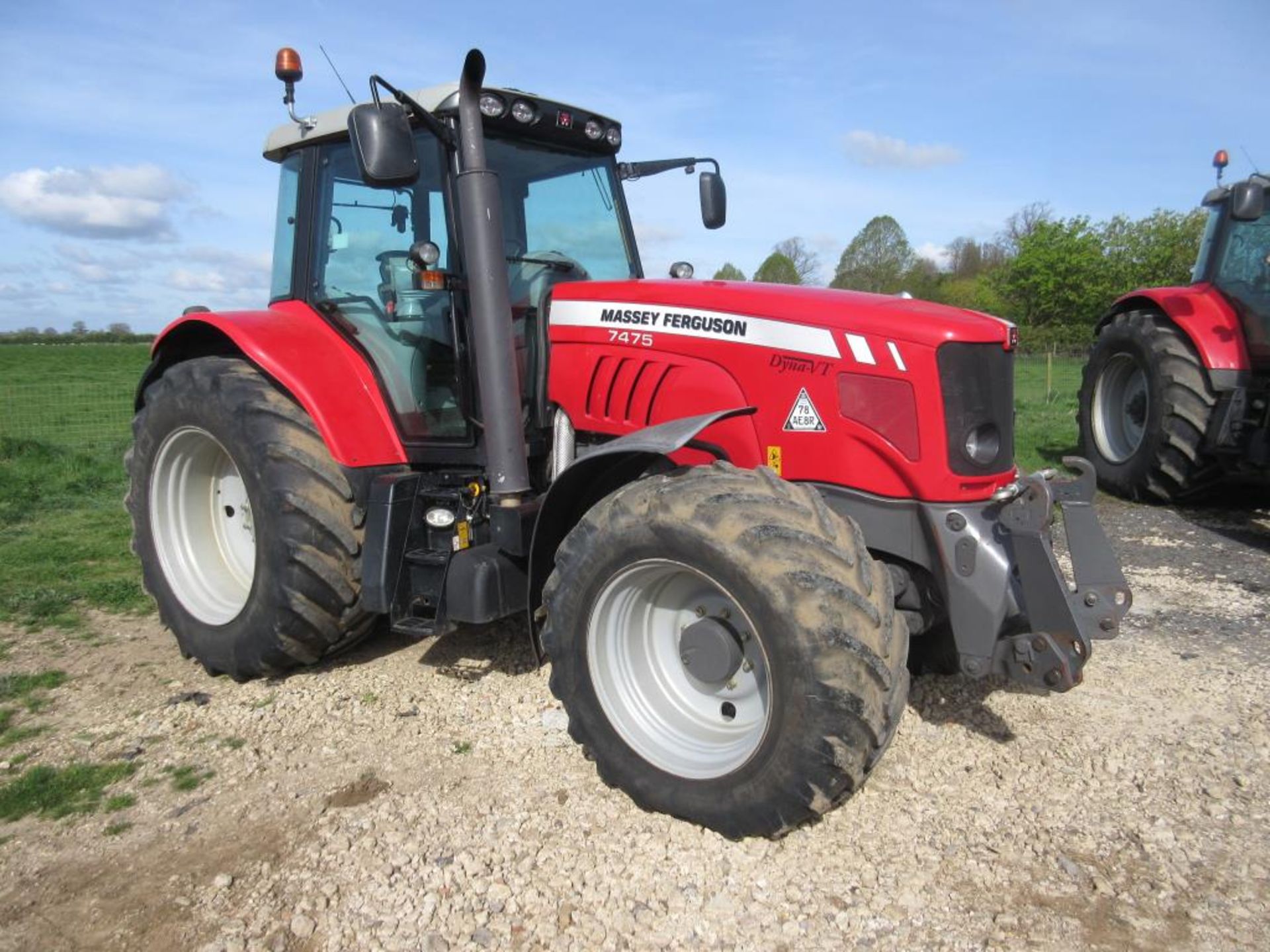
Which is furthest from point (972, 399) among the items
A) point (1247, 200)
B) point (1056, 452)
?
point (1056, 452)

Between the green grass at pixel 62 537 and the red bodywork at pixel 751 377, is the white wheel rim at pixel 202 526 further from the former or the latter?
the green grass at pixel 62 537

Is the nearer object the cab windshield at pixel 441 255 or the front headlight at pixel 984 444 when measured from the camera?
the front headlight at pixel 984 444

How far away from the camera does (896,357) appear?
3.12 meters

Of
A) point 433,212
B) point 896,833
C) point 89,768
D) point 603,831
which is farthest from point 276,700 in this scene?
point 896,833

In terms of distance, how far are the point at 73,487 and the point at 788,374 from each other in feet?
26.2

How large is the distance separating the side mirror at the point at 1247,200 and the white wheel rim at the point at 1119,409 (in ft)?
6.03

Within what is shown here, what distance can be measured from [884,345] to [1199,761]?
1.85 meters

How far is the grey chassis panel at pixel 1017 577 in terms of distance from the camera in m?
2.88

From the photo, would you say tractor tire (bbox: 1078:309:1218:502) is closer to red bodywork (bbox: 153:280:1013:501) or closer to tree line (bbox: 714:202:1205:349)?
red bodywork (bbox: 153:280:1013:501)

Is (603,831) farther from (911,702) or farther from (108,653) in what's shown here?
(108,653)

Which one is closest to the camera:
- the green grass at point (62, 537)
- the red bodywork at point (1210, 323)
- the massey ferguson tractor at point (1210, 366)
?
the green grass at point (62, 537)

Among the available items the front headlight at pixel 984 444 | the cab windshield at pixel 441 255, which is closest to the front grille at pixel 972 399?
the front headlight at pixel 984 444

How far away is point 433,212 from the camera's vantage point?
3873 mm

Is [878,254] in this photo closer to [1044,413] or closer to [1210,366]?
[1044,413]
